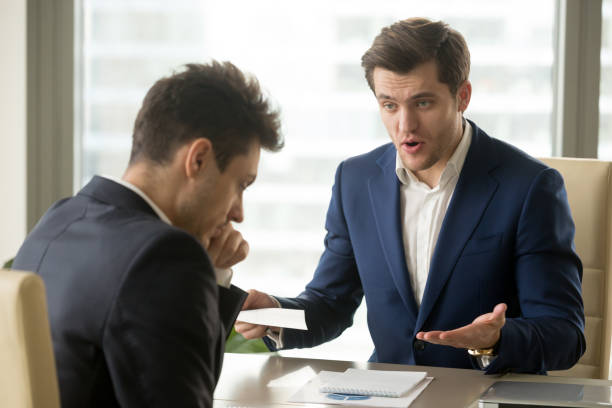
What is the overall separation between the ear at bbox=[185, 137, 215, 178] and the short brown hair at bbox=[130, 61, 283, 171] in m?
0.01

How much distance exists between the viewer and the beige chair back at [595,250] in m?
2.18

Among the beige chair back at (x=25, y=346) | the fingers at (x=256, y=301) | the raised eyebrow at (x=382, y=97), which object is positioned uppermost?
the raised eyebrow at (x=382, y=97)

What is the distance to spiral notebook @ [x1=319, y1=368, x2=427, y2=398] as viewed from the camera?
4.97ft

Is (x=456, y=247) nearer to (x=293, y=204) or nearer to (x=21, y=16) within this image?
(x=293, y=204)

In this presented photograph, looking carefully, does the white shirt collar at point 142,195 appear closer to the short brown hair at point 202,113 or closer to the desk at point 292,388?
the short brown hair at point 202,113

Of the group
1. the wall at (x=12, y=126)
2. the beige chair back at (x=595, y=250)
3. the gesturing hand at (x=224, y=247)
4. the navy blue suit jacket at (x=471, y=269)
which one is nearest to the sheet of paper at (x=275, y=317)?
the navy blue suit jacket at (x=471, y=269)

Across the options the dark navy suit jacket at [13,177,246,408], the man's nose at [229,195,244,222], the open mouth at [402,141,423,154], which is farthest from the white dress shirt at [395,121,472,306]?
the dark navy suit jacket at [13,177,246,408]

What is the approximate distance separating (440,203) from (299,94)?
139 centimetres

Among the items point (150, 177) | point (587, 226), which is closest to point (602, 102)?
point (587, 226)

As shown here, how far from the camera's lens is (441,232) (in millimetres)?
2021

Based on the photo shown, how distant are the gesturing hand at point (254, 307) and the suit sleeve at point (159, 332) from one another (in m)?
0.90

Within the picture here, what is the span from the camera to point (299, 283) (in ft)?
11.3

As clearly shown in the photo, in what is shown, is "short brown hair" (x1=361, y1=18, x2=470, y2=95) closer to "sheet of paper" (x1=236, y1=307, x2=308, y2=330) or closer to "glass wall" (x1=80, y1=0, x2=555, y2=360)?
"sheet of paper" (x1=236, y1=307, x2=308, y2=330)

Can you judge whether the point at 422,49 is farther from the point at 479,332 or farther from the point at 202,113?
the point at 202,113
